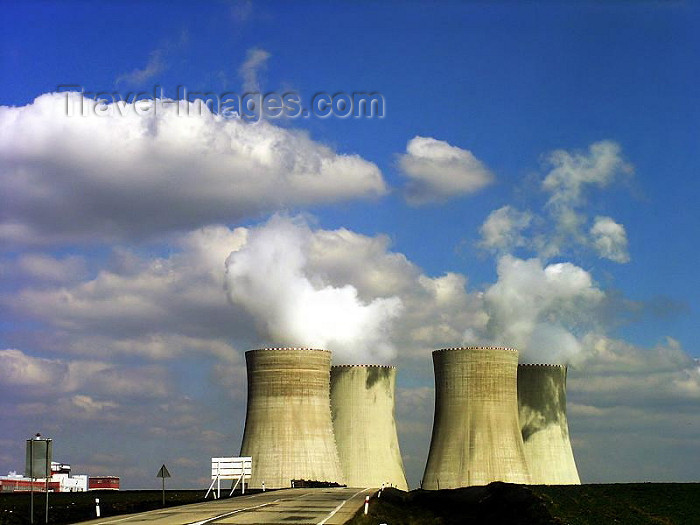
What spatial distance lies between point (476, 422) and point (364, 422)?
966cm

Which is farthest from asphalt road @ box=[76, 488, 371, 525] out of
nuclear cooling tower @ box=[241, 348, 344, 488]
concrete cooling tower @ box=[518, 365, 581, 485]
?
concrete cooling tower @ box=[518, 365, 581, 485]

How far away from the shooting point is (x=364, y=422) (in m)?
70.3

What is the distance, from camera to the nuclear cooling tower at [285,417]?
58562 mm

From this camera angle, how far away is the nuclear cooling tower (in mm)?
58562

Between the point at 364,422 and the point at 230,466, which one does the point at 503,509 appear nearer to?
the point at 230,466

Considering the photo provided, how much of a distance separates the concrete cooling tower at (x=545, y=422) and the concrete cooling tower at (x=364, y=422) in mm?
9860

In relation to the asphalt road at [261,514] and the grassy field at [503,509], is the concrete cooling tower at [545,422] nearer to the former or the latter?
the grassy field at [503,509]

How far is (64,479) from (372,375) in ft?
194

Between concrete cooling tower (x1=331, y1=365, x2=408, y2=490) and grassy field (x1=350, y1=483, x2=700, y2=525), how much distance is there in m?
24.1

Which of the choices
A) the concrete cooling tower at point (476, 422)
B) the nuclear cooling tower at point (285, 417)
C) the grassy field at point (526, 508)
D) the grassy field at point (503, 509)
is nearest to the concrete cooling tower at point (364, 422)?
the concrete cooling tower at point (476, 422)

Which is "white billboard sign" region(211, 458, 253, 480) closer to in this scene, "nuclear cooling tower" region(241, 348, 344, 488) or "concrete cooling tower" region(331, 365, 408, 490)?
"nuclear cooling tower" region(241, 348, 344, 488)

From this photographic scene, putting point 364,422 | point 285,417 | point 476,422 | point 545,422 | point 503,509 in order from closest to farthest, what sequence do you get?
Answer: point 503,509
point 285,417
point 476,422
point 364,422
point 545,422

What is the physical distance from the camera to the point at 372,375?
234 feet

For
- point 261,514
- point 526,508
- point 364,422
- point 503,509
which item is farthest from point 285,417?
point 526,508
